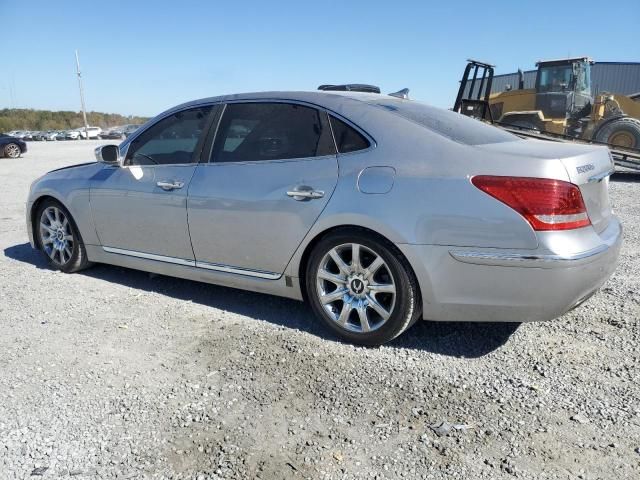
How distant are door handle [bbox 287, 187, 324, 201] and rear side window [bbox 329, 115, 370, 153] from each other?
0.99 ft

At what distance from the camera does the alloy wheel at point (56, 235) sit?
5055 mm

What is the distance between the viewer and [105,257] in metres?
4.74

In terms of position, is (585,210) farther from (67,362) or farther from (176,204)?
(67,362)

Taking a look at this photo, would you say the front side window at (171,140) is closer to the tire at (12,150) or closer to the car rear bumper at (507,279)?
the car rear bumper at (507,279)

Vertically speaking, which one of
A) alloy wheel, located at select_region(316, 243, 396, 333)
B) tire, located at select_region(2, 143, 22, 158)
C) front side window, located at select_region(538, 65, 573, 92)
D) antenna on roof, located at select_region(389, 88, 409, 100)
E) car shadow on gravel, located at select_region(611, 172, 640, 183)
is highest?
front side window, located at select_region(538, 65, 573, 92)

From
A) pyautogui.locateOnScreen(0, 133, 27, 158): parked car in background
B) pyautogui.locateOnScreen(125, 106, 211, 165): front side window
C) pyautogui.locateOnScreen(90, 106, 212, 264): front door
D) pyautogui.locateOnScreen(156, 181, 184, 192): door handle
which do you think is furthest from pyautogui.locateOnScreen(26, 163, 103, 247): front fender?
pyautogui.locateOnScreen(0, 133, 27, 158): parked car in background

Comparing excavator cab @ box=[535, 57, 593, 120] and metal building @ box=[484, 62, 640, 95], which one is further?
metal building @ box=[484, 62, 640, 95]

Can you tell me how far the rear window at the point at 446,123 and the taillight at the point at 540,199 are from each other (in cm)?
47

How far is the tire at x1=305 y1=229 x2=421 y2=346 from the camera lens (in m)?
3.22

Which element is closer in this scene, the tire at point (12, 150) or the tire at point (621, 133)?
the tire at point (621, 133)

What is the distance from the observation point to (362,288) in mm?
3369

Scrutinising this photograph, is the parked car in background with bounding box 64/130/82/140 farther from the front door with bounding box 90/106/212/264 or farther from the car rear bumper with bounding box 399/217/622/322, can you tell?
the car rear bumper with bounding box 399/217/622/322

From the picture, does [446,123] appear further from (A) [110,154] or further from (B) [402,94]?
(A) [110,154]

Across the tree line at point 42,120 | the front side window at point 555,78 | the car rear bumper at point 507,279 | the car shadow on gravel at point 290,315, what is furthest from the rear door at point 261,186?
the tree line at point 42,120
